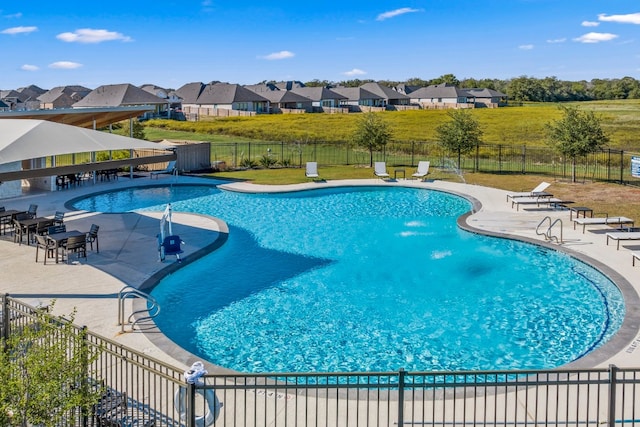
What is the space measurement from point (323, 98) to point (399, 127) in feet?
99.7

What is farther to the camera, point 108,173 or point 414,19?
point 414,19

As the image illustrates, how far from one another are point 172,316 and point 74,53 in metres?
69.1

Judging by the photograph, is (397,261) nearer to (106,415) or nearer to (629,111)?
(106,415)

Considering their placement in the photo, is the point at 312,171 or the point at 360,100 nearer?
the point at 312,171

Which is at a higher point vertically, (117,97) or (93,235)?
(117,97)

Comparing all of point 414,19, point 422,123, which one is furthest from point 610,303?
point 414,19

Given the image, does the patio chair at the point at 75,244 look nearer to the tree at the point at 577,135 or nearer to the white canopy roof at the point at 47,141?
the white canopy roof at the point at 47,141

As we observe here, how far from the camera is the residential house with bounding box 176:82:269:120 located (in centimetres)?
7753

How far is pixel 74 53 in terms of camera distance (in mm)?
71125

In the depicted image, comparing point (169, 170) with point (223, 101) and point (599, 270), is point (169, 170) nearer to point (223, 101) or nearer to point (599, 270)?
point (599, 270)

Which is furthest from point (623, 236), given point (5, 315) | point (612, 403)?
point (5, 315)

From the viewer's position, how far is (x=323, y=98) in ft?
278

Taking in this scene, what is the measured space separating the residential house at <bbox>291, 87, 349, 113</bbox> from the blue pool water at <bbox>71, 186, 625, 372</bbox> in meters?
66.4

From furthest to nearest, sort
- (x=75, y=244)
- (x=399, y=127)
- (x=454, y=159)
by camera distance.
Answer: (x=399, y=127)
(x=454, y=159)
(x=75, y=244)
